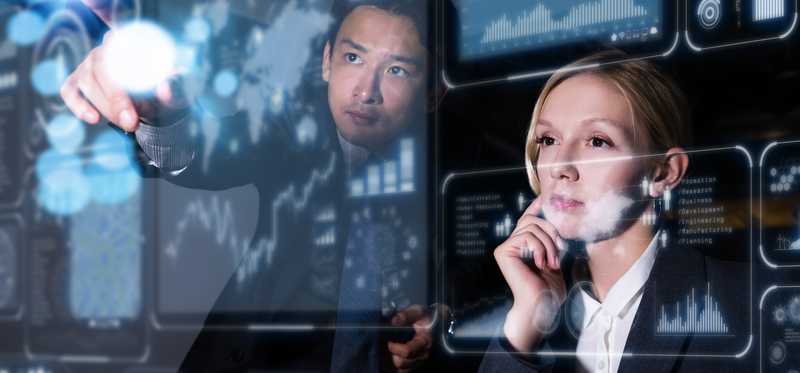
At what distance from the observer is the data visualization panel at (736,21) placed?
103 centimetres

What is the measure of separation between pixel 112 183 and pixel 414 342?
2.58 feet

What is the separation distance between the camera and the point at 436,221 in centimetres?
127

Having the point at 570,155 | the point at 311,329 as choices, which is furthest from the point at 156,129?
the point at 570,155

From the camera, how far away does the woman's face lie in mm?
1098

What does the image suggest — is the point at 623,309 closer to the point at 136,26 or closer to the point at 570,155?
the point at 570,155

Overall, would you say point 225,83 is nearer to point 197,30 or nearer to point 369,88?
point 197,30

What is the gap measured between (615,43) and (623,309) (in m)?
0.32

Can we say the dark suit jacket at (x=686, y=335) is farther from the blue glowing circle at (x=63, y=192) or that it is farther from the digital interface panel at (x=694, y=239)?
the blue glowing circle at (x=63, y=192)

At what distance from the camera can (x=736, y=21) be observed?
1.06m

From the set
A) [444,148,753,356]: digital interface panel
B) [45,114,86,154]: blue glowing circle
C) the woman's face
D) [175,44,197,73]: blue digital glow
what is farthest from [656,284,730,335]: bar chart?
[45,114,86,154]: blue glowing circle

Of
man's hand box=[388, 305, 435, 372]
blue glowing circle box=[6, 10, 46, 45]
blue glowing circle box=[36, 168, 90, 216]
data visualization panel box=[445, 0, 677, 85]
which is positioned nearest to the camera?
data visualization panel box=[445, 0, 677, 85]

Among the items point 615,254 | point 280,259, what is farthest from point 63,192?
point 615,254

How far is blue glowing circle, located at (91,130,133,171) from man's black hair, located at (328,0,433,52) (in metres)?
0.53

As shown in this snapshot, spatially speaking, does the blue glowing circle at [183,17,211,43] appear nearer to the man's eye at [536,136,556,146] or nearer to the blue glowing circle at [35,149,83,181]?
the blue glowing circle at [35,149,83,181]
